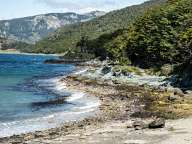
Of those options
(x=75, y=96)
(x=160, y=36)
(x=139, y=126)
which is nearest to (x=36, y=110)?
(x=75, y=96)

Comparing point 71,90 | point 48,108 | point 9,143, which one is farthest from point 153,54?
point 9,143

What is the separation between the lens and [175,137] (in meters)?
37.2

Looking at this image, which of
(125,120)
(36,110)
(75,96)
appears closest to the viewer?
(125,120)

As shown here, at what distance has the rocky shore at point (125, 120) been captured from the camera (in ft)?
127

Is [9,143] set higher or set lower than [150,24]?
lower

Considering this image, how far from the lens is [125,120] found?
48.9 meters

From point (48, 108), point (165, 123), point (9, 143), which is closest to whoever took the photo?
point (9, 143)

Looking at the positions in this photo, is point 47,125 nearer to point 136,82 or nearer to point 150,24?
point 136,82

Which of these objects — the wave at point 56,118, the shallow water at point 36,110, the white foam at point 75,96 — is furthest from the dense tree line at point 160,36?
the wave at point 56,118

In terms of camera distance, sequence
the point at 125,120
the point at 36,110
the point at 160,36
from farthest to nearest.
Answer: the point at 160,36, the point at 36,110, the point at 125,120

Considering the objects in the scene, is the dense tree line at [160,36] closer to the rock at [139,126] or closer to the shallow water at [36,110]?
the shallow water at [36,110]

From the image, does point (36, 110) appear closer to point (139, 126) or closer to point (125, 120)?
point (125, 120)

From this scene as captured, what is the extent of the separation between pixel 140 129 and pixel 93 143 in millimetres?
6291

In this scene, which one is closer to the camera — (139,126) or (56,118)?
(139,126)
